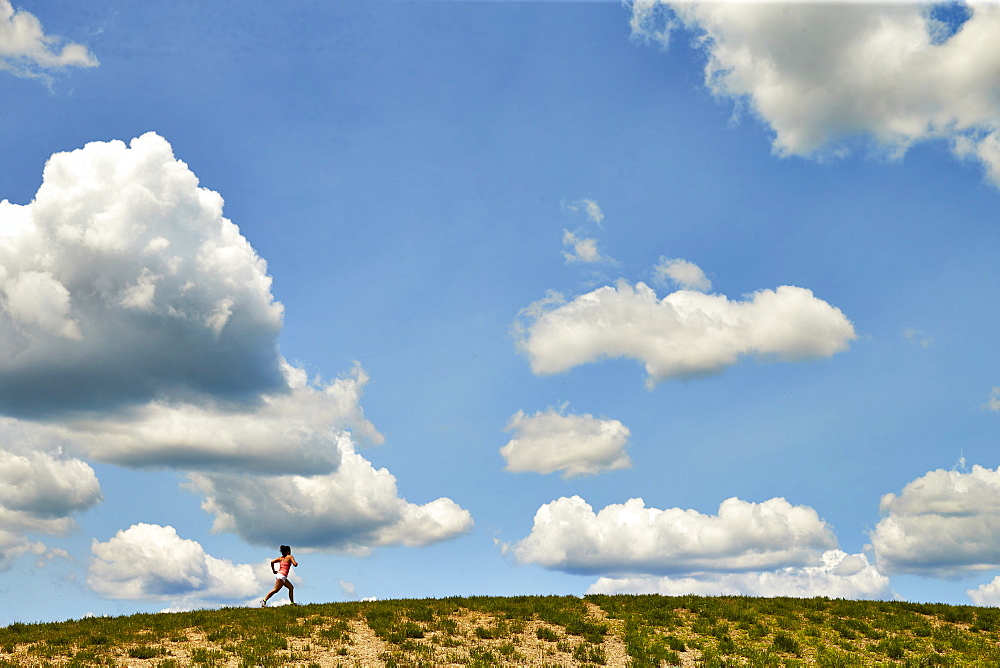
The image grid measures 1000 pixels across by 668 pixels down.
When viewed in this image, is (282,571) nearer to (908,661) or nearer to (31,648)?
(31,648)

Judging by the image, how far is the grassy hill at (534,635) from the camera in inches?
784

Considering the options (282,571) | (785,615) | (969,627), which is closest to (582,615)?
(785,615)

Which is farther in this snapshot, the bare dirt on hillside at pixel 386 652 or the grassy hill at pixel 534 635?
the grassy hill at pixel 534 635

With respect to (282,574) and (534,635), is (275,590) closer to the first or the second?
(282,574)

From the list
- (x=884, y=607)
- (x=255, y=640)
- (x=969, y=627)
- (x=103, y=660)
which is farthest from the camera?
(x=884, y=607)

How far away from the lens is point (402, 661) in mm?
19516

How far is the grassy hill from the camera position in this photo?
1992 centimetres

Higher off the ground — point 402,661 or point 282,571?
point 282,571

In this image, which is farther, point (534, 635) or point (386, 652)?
point (534, 635)

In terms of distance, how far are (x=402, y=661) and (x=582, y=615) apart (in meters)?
7.17

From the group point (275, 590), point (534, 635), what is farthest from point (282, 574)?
point (534, 635)

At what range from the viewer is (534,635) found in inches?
871

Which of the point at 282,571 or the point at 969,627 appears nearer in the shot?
the point at 969,627

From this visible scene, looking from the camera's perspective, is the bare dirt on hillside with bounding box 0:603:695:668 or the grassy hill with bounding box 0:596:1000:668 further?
the grassy hill with bounding box 0:596:1000:668
